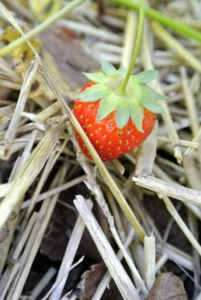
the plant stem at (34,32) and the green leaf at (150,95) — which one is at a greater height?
the plant stem at (34,32)

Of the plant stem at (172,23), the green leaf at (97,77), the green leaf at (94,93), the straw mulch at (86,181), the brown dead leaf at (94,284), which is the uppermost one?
the plant stem at (172,23)

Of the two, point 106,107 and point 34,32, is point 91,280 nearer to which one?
point 106,107

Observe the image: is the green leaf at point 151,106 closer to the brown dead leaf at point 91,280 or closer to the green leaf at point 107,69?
the green leaf at point 107,69

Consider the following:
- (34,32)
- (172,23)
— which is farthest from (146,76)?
(172,23)

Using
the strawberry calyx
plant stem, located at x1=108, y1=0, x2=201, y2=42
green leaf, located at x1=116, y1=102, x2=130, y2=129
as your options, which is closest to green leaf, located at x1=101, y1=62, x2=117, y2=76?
the strawberry calyx

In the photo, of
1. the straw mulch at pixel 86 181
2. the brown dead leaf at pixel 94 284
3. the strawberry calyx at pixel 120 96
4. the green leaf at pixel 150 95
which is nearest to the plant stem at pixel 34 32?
the straw mulch at pixel 86 181

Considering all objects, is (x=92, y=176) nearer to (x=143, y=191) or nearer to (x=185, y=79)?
(x=143, y=191)

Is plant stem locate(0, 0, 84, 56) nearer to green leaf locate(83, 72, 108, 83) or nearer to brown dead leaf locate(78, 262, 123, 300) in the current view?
green leaf locate(83, 72, 108, 83)
